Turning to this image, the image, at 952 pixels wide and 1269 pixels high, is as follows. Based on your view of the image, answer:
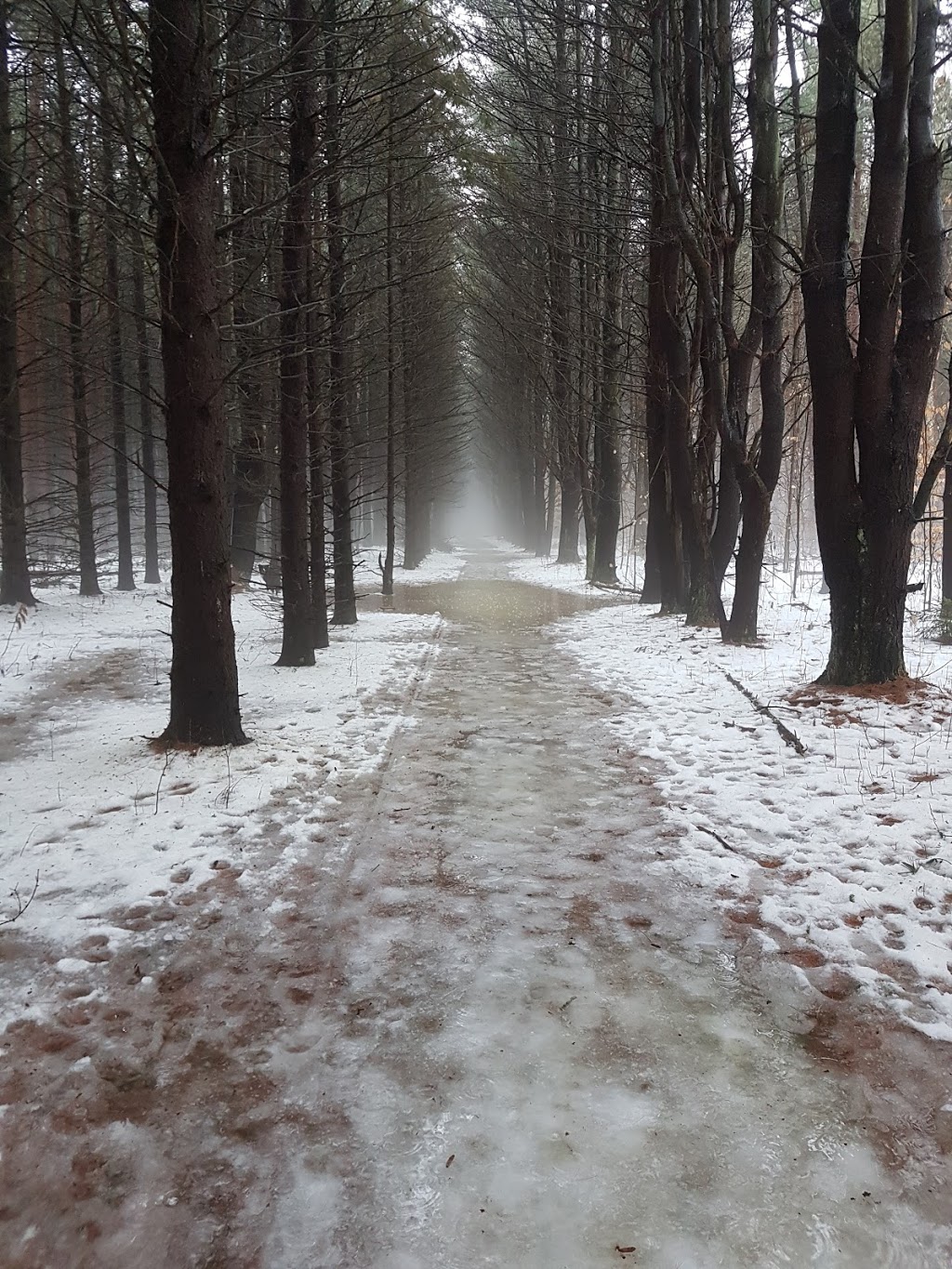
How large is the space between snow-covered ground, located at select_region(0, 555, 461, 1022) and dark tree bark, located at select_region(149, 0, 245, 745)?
54cm

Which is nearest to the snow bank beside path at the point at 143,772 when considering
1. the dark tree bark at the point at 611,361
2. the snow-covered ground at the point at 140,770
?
the snow-covered ground at the point at 140,770

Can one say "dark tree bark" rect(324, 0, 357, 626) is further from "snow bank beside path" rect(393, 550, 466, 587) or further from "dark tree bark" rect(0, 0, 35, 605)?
"snow bank beside path" rect(393, 550, 466, 587)

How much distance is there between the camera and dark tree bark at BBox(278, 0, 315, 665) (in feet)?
29.6

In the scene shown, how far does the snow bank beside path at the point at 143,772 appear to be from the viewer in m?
4.10

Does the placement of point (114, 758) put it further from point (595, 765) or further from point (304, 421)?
point (304, 421)

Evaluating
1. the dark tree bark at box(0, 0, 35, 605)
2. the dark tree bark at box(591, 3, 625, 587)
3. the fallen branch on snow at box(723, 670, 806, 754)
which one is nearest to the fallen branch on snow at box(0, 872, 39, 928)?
the fallen branch on snow at box(723, 670, 806, 754)

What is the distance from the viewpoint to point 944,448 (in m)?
7.34

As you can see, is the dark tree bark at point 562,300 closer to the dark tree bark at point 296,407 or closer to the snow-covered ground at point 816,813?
the dark tree bark at point 296,407

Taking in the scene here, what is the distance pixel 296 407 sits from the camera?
31.5 feet

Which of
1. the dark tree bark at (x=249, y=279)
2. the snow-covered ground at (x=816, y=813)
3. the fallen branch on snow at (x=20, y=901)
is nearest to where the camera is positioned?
the snow-covered ground at (x=816, y=813)

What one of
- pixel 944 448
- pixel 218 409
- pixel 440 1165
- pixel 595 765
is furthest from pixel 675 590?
pixel 440 1165

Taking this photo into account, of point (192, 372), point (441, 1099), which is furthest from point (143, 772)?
point (441, 1099)

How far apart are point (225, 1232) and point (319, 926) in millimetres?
1624

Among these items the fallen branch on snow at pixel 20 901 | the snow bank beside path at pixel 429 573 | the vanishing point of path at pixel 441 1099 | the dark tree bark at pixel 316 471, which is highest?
the dark tree bark at pixel 316 471
